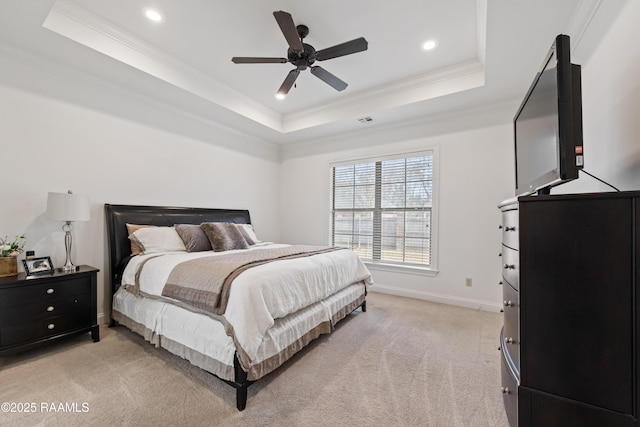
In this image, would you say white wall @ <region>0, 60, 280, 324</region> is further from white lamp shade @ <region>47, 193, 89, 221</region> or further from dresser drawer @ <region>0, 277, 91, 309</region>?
dresser drawer @ <region>0, 277, 91, 309</region>

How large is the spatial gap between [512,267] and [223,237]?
2.80 m

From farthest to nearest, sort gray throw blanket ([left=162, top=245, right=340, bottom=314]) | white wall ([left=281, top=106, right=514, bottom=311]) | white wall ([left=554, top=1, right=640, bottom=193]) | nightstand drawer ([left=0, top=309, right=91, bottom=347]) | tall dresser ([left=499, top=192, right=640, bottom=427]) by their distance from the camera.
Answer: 1. white wall ([left=281, top=106, right=514, bottom=311])
2. nightstand drawer ([left=0, top=309, right=91, bottom=347])
3. gray throw blanket ([left=162, top=245, right=340, bottom=314])
4. white wall ([left=554, top=1, right=640, bottom=193])
5. tall dresser ([left=499, top=192, right=640, bottom=427])

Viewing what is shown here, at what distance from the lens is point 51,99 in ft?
8.61

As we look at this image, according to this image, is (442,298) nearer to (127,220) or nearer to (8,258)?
(127,220)

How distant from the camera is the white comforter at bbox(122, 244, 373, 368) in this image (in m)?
1.66

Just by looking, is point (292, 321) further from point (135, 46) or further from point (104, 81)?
point (104, 81)

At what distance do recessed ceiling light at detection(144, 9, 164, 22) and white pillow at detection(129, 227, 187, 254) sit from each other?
204cm

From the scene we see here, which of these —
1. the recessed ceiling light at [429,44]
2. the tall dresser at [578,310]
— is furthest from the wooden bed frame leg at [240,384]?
the recessed ceiling light at [429,44]

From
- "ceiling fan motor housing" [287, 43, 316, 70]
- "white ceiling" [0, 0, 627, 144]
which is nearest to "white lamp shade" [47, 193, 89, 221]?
"white ceiling" [0, 0, 627, 144]

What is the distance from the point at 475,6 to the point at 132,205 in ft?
13.1

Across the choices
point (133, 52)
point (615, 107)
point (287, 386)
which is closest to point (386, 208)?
point (615, 107)

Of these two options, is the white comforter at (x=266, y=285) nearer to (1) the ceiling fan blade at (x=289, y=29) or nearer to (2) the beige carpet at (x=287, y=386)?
(2) the beige carpet at (x=287, y=386)

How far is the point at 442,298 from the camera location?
3.69 m

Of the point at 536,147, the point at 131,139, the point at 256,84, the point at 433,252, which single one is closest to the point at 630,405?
the point at 536,147
